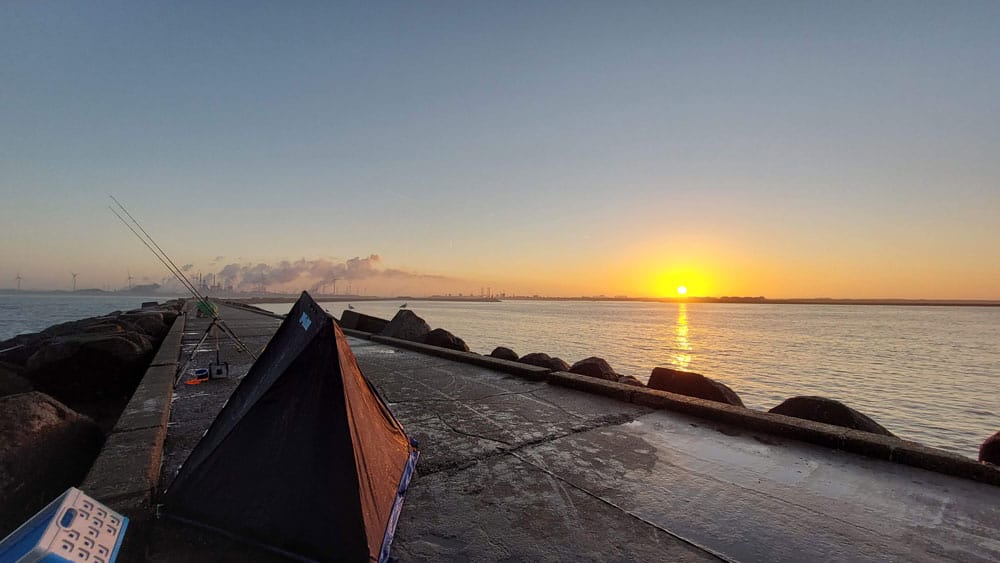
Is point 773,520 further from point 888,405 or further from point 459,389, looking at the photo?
point 888,405

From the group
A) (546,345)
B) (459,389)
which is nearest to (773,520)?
(459,389)

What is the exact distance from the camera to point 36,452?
12.0ft

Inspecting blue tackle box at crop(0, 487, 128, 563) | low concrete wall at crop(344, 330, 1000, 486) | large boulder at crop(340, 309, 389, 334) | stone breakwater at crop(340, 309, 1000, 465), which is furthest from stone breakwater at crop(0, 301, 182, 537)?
large boulder at crop(340, 309, 389, 334)

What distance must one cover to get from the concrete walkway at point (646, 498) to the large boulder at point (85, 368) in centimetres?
498

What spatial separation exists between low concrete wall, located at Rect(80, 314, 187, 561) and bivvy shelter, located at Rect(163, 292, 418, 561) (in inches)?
10.4

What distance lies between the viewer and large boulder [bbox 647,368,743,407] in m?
6.77

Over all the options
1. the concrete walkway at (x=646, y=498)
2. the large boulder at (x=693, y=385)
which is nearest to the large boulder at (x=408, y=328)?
the large boulder at (x=693, y=385)

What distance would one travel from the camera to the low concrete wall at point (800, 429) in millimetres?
3834

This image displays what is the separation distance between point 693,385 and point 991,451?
3.27 m

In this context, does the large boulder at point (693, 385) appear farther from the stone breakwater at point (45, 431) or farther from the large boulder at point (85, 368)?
the large boulder at point (85, 368)

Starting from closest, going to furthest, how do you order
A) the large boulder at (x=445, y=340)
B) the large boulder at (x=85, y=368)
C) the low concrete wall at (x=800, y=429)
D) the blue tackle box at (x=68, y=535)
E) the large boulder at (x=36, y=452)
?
1. the blue tackle box at (x=68, y=535)
2. the large boulder at (x=36, y=452)
3. the low concrete wall at (x=800, y=429)
4. the large boulder at (x=85, y=368)
5. the large boulder at (x=445, y=340)

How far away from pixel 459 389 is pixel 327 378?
4.54m

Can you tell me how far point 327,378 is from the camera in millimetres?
2621

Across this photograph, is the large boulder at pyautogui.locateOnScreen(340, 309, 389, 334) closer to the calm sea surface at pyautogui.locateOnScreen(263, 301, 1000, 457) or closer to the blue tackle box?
the calm sea surface at pyautogui.locateOnScreen(263, 301, 1000, 457)
